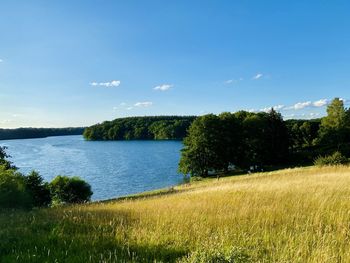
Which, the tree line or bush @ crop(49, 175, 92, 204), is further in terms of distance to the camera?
the tree line

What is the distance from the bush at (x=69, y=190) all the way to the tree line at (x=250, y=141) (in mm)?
24300

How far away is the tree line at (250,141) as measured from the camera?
2795 inches

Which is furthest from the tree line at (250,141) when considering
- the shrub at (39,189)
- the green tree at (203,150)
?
the shrub at (39,189)

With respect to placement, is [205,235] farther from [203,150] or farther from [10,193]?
[203,150]

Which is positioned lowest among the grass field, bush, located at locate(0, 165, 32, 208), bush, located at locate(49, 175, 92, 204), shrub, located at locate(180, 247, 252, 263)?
bush, located at locate(49, 175, 92, 204)

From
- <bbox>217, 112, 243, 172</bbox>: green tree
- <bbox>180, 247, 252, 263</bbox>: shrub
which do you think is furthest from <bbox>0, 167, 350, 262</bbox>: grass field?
<bbox>217, 112, 243, 172</bbox>: green tree

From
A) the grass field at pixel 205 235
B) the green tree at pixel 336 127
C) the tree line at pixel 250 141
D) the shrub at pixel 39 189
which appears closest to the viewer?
the grass field at pixel 205 235

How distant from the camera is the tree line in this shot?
71.0 meters

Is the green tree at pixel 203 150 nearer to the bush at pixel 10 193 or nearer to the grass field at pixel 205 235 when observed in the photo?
the bush at pixel 10 193

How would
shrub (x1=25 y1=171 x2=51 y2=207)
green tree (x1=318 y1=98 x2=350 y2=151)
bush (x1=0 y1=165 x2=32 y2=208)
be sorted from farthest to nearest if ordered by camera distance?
green tree (x1=318 y1=98 x2=350 y2=151)
shrub (x1=25 y1=171 x2=51 y2=207)
bush (x1=0 y1=165 x2=32 y2=208)

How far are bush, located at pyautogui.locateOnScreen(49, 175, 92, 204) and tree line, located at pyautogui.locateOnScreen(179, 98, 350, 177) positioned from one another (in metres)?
24.3

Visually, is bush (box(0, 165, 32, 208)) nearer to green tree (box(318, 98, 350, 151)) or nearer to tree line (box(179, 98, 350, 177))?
tree line (box(179, 98, 350, 177))

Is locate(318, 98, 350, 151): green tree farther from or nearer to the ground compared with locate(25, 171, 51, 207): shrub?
farther from the ground

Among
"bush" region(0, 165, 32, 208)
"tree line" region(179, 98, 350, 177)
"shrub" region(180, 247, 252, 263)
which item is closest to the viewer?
"shrub" region(180, 247, 252, 263)
